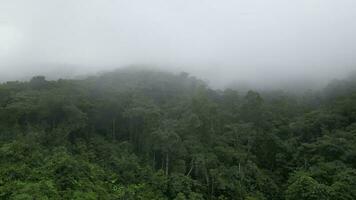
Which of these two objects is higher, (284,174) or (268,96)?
(268,96)

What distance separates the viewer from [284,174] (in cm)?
4356

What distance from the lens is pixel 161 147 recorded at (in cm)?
4009

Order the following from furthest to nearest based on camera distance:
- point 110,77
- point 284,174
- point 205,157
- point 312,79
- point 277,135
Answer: point 312,79 < point 110,77 < point 277,135 < point 284,174 < point 205,157

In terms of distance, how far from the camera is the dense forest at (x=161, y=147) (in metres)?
33.7

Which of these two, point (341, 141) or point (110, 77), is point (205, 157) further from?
Result: point (110, 77)

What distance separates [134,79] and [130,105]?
11.8 meters

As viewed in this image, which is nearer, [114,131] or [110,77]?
[114,131]

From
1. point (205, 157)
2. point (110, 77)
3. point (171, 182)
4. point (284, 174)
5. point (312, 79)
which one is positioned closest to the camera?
point (171, 182)

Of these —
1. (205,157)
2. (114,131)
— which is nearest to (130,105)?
(114,131)

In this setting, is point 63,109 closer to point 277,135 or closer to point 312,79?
point 277,135

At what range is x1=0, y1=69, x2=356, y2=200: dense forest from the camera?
3369cm

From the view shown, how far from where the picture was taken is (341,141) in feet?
134

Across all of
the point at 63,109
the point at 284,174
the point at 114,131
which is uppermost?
the point at 63,109

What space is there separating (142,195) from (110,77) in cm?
2496
